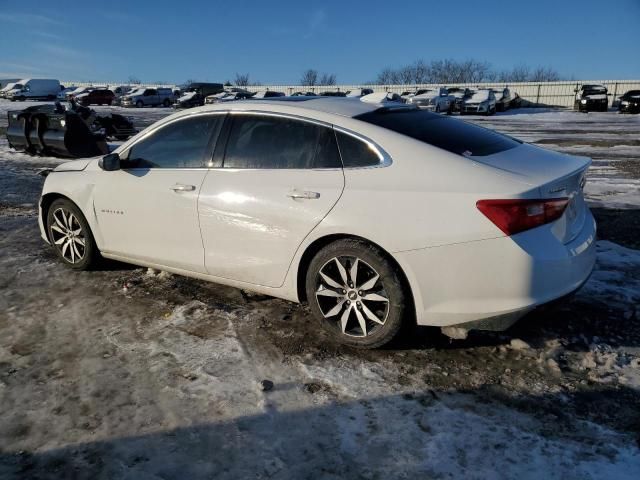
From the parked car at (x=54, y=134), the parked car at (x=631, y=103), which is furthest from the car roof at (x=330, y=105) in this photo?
the parked car at (x=631, y=103)

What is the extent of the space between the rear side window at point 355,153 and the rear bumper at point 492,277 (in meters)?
0.64

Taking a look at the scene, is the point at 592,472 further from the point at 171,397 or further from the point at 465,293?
the point at 171,397

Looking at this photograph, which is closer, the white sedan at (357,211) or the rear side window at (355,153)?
the white sedan at (357,211)

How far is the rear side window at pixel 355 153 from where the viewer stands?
326cm

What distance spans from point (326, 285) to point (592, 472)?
178 cm

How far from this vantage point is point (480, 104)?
33.3 m

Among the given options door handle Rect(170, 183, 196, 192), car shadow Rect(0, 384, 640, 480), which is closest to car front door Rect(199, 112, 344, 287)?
door handle Rect(170, 183, 196, 192)

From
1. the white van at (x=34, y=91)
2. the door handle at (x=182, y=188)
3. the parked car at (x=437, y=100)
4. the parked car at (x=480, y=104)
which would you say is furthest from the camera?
the white van at (x=34, y=91)

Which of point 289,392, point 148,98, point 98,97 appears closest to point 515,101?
point 148,98

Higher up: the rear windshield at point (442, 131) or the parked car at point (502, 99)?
the parked car at point (502, 99)

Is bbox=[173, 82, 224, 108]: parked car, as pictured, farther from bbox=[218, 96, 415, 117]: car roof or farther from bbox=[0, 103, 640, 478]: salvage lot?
bbox=[0, 103, 640, 478]: salvage lot

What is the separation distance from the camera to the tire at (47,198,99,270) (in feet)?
15.5

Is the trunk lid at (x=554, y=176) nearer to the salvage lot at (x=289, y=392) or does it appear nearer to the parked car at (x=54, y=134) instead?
the salvage lot at (x=289, y=392)

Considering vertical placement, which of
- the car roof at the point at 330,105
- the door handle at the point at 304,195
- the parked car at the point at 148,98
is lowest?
the door handle at the point at 304,195
